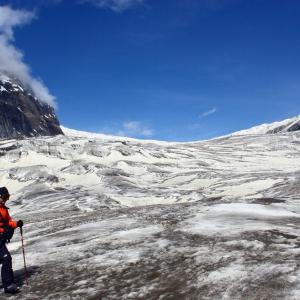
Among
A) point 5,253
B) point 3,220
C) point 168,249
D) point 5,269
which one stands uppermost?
point 3,220

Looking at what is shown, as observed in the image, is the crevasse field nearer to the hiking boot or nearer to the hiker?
the hiking boot

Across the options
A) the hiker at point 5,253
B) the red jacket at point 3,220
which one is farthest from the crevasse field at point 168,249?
the red jacket at point 3,220

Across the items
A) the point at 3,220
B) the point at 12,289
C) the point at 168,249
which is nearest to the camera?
the point at 12,289

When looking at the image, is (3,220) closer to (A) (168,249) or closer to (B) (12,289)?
(B) (12,289)

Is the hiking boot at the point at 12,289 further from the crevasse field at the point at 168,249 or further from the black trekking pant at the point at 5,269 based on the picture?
the crevasse field at the point at 168,249

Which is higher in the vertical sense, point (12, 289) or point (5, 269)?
point (5, 269)

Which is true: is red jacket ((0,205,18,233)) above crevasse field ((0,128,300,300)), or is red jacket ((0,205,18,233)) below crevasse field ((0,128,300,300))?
above

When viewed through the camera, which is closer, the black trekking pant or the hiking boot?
the hiking boot

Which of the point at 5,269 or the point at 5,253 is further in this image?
the point at 5,253

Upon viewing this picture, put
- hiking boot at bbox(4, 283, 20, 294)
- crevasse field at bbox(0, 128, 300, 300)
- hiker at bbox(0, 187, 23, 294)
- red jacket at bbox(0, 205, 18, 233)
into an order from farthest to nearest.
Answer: red jacket at bbox(0, 205, 18, 233) < hiker at bbox(0, 187, 23, 294) < hiking boot at bbox(4, 283, 20, 294) < crevasse field at bbox(0, 128, 300, 300)

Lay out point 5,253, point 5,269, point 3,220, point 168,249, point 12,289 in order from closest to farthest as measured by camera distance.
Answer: point 12,289
point 5,269
point 5,253
point 3,220
point 168,249

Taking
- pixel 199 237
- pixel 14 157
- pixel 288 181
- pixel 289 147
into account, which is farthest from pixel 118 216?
pixel 289 147

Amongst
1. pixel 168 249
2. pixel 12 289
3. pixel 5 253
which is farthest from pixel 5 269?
pixel 168 249

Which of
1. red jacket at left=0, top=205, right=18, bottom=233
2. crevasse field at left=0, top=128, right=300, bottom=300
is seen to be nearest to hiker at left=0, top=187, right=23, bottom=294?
red jacket at left=0, top=205, right=18, bottom=233
